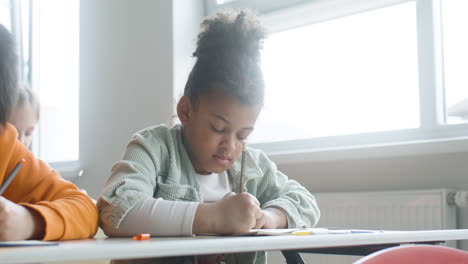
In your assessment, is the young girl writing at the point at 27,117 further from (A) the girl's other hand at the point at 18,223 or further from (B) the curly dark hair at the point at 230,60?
(A) the girl's other hand at the point at 18,223

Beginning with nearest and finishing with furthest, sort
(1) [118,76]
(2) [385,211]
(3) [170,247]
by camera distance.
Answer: (3) [170,247] → (2) [385,211] → (1) [118,76]

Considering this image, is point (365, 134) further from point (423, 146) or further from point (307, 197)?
point (307, 197)

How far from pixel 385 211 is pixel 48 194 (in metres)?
1.49

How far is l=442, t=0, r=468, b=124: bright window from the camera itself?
2316mm

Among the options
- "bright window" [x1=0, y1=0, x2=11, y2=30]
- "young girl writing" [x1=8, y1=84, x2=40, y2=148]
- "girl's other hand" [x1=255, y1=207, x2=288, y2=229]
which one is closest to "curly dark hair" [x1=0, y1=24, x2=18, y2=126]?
"girl's other hand" [x1=255, y1=207, x2=288, y2=229]

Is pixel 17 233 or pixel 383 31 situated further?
pixel 383 31

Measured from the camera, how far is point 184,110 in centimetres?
137

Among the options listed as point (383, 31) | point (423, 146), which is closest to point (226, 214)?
point (423, 146)

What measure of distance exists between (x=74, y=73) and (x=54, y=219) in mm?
3263

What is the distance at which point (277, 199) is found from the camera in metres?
1.32

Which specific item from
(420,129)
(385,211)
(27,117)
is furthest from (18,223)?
(420,129)

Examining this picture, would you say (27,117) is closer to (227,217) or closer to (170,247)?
(227,217)

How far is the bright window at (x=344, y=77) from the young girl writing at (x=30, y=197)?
4.47 feet

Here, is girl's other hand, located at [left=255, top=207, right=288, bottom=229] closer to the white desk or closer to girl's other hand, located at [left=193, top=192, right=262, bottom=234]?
girl's other hand, located at [left=193, top=192, right=262, bottom=234]
